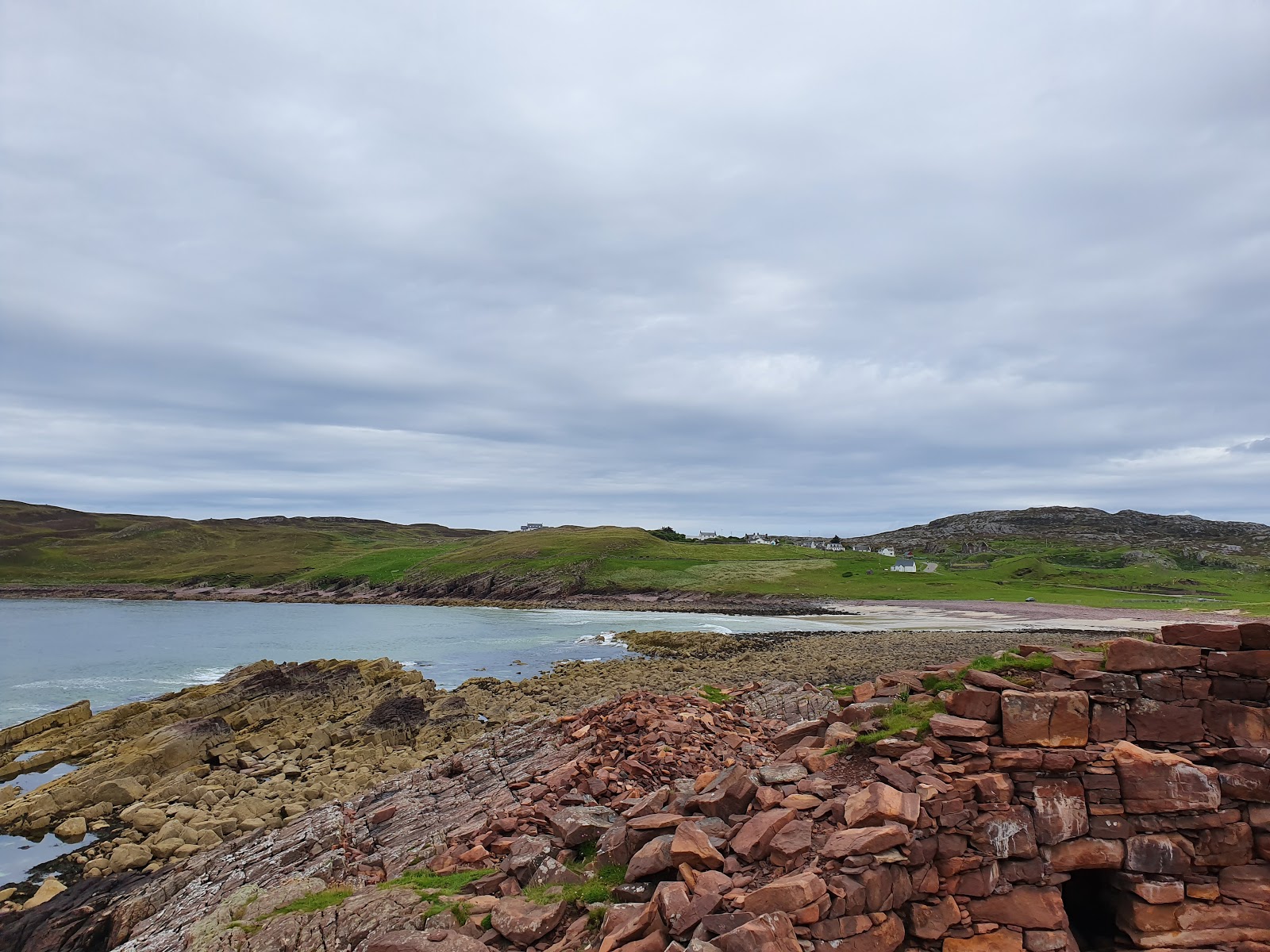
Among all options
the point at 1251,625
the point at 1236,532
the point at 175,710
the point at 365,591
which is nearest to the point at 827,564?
the point at 365,591

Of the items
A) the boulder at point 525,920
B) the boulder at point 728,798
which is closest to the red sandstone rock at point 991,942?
the boulder at point 728,798

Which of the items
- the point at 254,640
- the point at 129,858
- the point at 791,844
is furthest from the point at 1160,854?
the point at 254,640

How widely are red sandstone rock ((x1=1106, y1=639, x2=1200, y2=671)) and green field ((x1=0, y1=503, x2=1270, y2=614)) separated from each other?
2580 inches

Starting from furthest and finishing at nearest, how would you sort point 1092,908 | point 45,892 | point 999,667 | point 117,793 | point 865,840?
point 117,793, point 45,892, point 999,667, point 1092,908, point 865,840

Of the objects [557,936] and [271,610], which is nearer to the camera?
[557,936]

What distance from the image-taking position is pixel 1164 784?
10.1 m

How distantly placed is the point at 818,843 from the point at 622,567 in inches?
4783

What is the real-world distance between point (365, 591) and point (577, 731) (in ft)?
426

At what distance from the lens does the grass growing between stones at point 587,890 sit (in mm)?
10336

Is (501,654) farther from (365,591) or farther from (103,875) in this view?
(365,591)

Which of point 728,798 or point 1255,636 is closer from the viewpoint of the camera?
point 1255,636

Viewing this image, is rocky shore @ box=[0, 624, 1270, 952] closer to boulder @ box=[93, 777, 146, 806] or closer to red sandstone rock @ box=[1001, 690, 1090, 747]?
red sandstone rock @ box=[1001, 690, 1090, 747]

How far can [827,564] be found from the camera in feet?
425

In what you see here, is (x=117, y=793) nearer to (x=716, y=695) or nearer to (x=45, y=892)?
(x=45, y=892)
